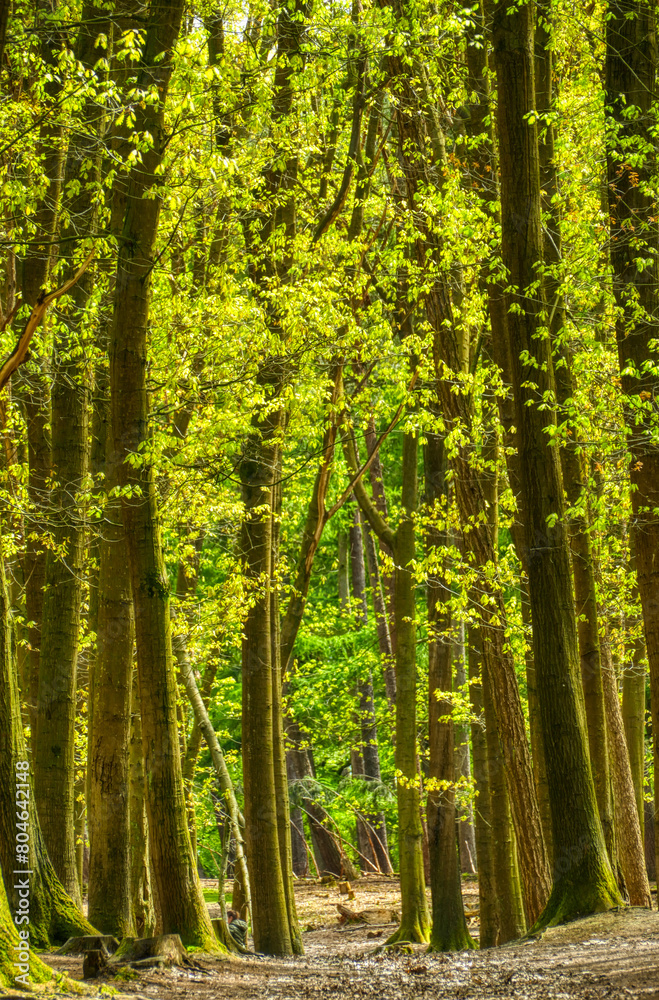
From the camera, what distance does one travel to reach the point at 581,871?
7.60 m

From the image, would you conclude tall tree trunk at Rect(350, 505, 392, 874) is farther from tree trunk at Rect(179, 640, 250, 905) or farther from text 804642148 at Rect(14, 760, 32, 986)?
text 804642148 at Rect(14, 760, 32, 986)

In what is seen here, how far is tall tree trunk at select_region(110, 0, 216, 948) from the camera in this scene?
23.2 ft

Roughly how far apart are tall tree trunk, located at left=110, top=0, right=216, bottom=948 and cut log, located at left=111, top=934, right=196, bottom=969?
1.75 feet

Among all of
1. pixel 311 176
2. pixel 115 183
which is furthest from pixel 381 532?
pixel 115 183

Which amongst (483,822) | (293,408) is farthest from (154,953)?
(483,822)

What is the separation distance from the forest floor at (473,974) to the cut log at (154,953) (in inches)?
4.2

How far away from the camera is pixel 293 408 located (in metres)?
11.1

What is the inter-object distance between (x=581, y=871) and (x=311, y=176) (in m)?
9.83

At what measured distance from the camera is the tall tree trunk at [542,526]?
7.64 meters

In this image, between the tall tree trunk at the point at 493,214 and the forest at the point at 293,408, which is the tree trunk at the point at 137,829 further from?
the tall tree trunk at the point at 493,214

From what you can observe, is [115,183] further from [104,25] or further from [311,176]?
[311,176]

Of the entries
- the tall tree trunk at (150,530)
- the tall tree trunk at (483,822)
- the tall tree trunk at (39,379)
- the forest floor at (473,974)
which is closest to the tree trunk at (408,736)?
the tall tree trunk at (483,822)

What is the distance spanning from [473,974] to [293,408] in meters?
6.60

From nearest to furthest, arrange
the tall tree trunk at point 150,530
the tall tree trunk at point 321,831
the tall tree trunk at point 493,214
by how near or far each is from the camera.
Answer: the tall tree trunk at point 150,530 < the tall tree trunk at point 493,214 < the tall tree trunk at point 321,831
